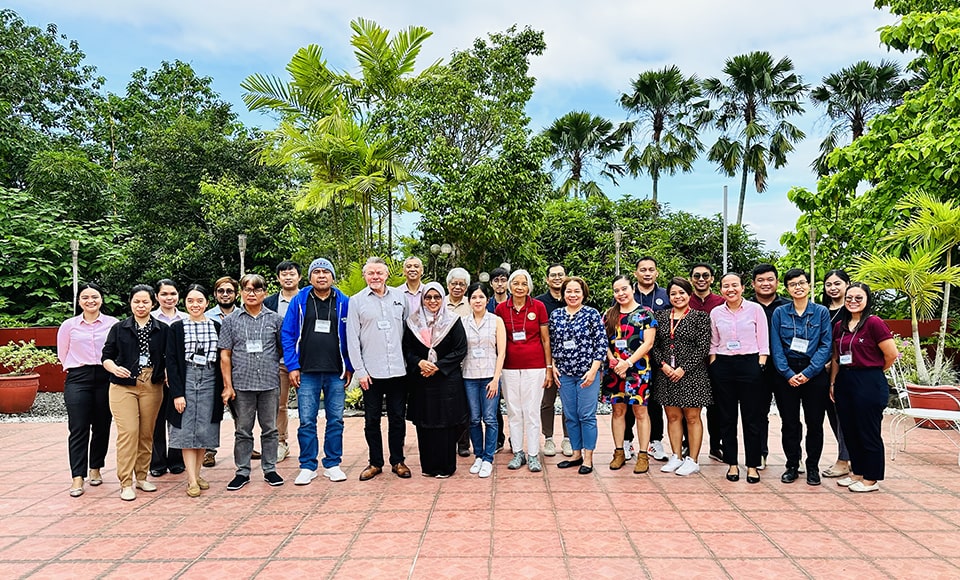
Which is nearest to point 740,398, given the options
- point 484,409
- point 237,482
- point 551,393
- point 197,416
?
point 551,393

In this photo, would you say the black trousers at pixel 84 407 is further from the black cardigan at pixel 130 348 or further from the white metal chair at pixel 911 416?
the white metal chair at pixel 911 416

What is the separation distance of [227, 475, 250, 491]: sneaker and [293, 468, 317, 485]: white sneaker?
0.34 metres

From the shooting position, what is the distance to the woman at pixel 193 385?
434 centimetres

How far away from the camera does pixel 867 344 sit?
4297 millimetres

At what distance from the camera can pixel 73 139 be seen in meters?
20.5

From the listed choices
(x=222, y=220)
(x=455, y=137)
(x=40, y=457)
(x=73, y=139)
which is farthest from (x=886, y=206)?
(x=73, y=139)

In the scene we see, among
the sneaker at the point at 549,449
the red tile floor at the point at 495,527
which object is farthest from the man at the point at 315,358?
the sneaker at the point at 549,449

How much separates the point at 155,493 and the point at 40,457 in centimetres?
205

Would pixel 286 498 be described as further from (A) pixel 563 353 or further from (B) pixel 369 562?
(A) pixel 563 353

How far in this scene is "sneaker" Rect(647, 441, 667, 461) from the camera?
5.16 metres

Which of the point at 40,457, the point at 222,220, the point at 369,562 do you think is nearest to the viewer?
the point at 369,562

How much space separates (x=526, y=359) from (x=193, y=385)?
236cm

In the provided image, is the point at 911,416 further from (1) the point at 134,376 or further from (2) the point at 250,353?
(1) the point at 134,376

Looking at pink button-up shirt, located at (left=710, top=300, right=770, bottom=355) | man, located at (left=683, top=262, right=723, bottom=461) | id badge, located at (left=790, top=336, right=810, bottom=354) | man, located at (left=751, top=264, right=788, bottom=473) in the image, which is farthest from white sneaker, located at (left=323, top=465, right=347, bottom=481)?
id badge, located at (left=790, top=336, right=810, bottom=354)
